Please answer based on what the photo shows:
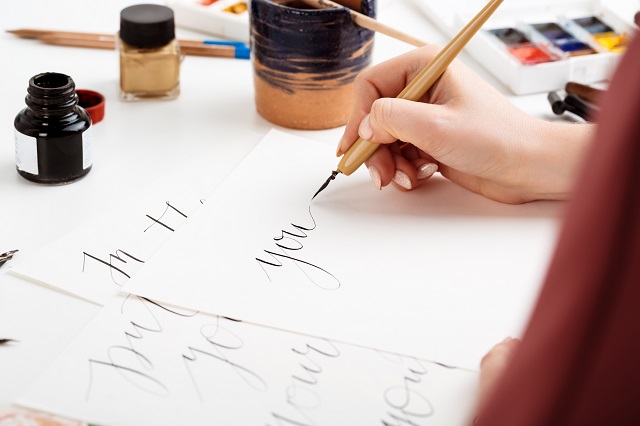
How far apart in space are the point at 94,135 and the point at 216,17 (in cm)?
33

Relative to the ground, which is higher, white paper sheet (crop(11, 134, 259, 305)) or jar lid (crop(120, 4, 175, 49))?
jar lid (crop(120, 4, 175, 49))

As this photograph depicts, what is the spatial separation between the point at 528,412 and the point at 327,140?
0.64 metres

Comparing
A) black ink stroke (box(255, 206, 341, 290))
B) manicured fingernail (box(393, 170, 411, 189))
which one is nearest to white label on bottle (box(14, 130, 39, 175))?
black ink stroke (box(255, 206, 341, 290))

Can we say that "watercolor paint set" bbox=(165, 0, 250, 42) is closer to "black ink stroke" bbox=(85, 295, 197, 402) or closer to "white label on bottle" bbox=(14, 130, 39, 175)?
"white label on bottle" bbox=(14, 130, 39, 175)

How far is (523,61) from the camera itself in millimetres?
1107

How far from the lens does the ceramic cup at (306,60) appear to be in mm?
926

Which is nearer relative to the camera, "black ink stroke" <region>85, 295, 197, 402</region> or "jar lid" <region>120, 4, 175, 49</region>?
"black ink stroke" <region>85, 295, 197, 402</region>

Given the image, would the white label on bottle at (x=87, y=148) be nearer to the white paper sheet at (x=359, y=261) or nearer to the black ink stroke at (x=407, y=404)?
the white paper sheet at (x=359, y=261)

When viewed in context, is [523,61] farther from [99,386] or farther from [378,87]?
[99,386]

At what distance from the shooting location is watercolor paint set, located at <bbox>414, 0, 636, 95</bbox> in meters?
1.10

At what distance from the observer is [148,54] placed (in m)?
1.00

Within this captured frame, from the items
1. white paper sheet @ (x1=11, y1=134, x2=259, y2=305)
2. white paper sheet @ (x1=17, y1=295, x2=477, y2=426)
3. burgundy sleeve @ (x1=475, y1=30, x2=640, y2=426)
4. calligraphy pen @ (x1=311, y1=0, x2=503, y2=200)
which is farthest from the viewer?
calligraphy pen @ (x1=311, y1=0, x2=503, y2=200)

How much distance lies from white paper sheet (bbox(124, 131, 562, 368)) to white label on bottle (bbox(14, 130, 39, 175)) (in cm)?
18

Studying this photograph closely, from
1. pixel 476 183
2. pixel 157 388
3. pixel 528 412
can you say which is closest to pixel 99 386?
pixel 157 388
